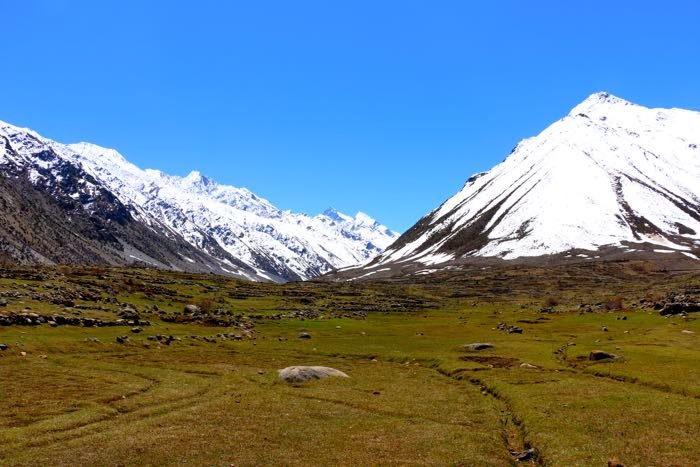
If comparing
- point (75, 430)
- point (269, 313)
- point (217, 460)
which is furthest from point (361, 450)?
point (269, 313)

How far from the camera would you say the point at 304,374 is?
57250 mm

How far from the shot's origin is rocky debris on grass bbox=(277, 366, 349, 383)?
185ft

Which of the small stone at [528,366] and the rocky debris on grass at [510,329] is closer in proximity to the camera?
the small stone at [528,366]

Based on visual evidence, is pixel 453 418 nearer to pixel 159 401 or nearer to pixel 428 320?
pixel 159 401

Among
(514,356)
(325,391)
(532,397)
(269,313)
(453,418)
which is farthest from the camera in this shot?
(269,313)

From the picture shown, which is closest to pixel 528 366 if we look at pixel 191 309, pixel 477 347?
pixel 477 347

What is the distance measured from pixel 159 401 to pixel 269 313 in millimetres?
94402

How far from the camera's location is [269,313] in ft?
455

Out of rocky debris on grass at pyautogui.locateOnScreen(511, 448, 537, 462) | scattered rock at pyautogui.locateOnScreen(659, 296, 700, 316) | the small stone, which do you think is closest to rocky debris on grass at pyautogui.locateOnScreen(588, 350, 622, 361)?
the small stone

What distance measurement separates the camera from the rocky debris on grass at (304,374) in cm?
5644

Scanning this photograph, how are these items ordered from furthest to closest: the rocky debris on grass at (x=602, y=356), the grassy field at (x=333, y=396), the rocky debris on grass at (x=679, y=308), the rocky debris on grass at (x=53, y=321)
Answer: the rocky debris on grass at (x=679, y=308) < the rocky debris on grass at (x=53, y=321) < the rocky debris on grass at (x=602, y=356) < the grassy field at (x=333, y=396)

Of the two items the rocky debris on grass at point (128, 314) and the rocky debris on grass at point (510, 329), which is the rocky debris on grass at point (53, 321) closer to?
the rocky debris on grass at point (128, 314)

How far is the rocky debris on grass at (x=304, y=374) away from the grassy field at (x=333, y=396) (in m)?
1.23

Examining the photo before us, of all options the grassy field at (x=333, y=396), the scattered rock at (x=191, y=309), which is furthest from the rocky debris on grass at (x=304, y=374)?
the scattered rock at (x=191, y=309)
